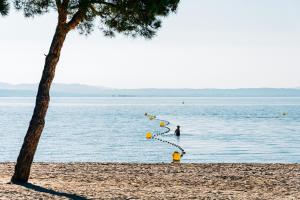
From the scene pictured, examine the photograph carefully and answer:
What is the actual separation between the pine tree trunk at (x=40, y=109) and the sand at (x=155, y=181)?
569 millimetres

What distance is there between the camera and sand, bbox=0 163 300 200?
1398 centimetres

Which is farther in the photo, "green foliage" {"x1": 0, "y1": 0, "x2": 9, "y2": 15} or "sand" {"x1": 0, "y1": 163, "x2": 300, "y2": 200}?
"green foliage" {"x1": 0, "y1": 0, "x2": 9, "y2": 15}

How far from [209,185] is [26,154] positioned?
5417 millimetres

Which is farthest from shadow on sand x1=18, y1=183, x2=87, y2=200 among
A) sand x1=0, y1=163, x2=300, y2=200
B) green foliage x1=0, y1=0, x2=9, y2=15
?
green foliage x1=0, y1=0, x2=9, y2=15

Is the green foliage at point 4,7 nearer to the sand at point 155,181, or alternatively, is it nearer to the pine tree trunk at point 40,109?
the pine tree trunk at point 40,109

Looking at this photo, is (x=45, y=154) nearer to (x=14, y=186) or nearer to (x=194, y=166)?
(x=194, y=166)

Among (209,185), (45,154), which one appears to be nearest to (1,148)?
(45,154)

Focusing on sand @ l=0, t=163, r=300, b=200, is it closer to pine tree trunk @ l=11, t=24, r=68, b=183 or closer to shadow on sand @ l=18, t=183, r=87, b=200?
shadow on sand @ l=18, t=183, r=87, b=200

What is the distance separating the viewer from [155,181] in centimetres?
1647

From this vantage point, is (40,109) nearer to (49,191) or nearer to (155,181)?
(49,191)

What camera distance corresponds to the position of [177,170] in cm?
1892

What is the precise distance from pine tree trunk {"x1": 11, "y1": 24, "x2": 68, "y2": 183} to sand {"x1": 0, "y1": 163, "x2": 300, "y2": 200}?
0.57 meters

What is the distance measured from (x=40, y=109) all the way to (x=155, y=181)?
13.4 ft

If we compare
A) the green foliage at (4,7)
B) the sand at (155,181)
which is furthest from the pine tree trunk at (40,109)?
the green foliage at (4,7)
